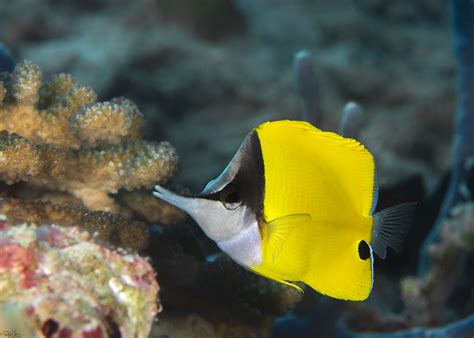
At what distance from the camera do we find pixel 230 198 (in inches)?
45.6

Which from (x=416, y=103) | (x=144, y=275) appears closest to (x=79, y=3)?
(x=416, y=103)

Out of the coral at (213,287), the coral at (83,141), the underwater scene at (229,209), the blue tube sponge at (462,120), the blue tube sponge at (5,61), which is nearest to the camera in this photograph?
the underwater scene at (229,209)

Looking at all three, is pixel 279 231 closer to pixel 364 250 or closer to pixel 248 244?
pixel 248 244

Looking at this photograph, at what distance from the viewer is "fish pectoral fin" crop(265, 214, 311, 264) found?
115 centimetres

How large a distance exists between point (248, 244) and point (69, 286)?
1.31 ft

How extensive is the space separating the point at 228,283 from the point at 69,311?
82 cm

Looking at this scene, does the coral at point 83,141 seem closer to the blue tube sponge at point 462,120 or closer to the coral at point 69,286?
the coral at point 69,286

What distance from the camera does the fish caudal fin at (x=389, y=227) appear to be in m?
1.31

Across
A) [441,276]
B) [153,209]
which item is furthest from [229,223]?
[441,276]

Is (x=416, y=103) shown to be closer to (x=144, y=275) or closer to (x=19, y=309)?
(x=144, y=275)

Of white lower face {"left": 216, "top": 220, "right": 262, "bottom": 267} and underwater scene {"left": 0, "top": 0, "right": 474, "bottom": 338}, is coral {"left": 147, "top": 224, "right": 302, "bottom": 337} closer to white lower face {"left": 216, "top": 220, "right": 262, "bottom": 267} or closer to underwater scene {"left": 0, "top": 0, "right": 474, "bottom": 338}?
underwater scene {"left": 0, "top": 0, "right": 474, "bottom": 338}

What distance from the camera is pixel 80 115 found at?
150 cm

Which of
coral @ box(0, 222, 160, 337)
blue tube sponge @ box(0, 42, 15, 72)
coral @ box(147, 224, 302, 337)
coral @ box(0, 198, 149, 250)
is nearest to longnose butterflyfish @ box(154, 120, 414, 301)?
coral @ box(0, 222, 160, 337)

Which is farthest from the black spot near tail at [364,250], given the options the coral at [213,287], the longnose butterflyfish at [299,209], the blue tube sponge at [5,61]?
the blue tube sponge at [5,61]
